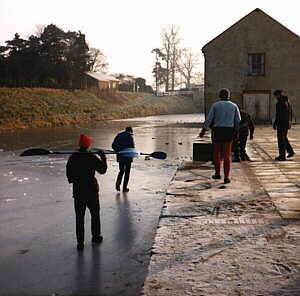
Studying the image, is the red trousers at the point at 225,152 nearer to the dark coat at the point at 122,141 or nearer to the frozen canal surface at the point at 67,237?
the frozen canal surface at the point at 67,237

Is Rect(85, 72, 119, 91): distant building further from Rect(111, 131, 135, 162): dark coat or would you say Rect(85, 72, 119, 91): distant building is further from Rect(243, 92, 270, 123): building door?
Rect(111, 131, 135, 162): dark coat

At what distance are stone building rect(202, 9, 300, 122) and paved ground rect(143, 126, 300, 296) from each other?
22.9 meters

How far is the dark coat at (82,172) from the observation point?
562 cm

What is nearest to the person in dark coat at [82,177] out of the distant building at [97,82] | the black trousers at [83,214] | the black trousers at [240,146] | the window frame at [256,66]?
the black trousers at [83,214]

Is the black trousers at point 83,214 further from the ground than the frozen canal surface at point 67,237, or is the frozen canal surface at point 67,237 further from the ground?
the black trousers at point 83,214

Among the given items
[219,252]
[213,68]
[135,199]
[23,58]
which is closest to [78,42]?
[23,58]

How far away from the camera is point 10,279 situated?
15.1 ft

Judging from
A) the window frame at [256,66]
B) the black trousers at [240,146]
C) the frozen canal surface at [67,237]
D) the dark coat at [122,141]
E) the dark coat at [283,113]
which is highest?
the window frame at [256,66]

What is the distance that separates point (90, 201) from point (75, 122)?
36.5m

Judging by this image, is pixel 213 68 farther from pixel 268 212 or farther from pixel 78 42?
pixel 78 42

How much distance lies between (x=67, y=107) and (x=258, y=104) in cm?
2239

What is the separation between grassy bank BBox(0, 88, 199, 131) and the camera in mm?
36469

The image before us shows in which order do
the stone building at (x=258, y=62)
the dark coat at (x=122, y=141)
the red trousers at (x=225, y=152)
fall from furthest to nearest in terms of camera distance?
the stone building at (x=258, y=62) → the dark coat at (x=122, y=141) → the red trousers at (x=225, y=152)

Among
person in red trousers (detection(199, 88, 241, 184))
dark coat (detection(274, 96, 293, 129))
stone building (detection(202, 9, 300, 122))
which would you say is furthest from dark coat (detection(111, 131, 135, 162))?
stone building (detection(202, 9, 300, 122))
